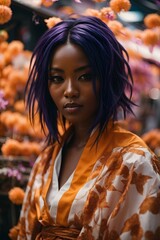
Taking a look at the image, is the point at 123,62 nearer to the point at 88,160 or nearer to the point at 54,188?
the point at 88,160

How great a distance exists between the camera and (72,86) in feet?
5.03

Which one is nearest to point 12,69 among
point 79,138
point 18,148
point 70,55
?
point 18,148

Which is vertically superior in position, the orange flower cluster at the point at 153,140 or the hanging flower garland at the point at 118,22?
the hanging flower garland at the point at 118,22

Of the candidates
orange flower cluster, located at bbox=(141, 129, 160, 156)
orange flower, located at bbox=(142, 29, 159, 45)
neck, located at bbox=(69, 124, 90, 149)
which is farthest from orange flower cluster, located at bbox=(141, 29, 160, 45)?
orange flower cluster, located at bbox=(141, 129, 160, 156)

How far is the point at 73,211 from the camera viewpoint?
1.50m

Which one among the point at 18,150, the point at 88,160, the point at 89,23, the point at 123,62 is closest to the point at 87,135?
the point at 88,160

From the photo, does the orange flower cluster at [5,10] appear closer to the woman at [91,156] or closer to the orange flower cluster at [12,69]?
the woman at [91,156]

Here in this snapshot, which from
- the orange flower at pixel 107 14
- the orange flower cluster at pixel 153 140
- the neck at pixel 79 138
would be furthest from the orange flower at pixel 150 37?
the orange flower cluster at pixel 153 140

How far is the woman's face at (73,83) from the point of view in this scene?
154cm

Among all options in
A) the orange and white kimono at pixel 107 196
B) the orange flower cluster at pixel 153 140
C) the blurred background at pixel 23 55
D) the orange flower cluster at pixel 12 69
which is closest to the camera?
Answer: the orange and white kimono at pixel 107 196

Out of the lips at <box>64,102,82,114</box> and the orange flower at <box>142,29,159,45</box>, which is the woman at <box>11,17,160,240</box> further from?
the orange flower at <box>142,29,159,45</box>

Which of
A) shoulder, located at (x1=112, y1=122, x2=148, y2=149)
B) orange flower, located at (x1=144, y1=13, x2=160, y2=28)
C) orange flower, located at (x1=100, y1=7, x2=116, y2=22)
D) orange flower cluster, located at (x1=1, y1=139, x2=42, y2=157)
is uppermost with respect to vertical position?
orange flower, located at (x1=100, y1=7, x2=116, y2=22)

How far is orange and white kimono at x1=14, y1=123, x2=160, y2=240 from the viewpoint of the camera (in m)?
1.41

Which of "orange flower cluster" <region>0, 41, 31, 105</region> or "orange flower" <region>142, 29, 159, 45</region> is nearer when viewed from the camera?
"orange flower" <region>142, 29, 159, 45</region>
